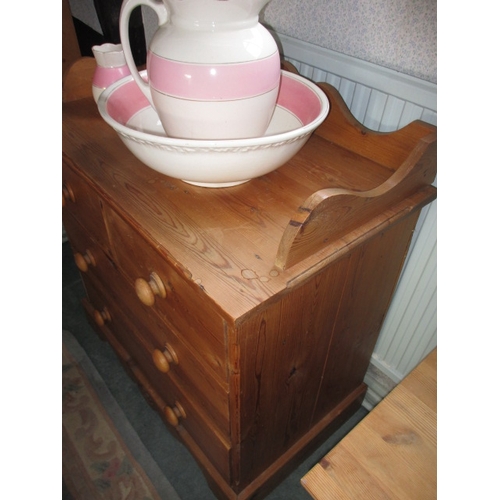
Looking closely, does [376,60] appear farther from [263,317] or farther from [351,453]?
[351,453]

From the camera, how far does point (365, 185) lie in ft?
2.25

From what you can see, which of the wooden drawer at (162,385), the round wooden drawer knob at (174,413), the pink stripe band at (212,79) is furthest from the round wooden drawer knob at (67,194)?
the round wooden drawer knob at (174,413)

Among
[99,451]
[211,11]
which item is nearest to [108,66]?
[211,11]

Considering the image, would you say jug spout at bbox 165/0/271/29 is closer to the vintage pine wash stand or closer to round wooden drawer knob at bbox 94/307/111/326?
the vintage pine wash stand

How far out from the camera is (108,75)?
2.72ft

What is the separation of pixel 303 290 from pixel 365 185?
0.23 m

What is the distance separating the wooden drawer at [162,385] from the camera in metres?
0.83

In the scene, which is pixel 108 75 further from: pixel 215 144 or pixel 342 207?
pixel 342 207

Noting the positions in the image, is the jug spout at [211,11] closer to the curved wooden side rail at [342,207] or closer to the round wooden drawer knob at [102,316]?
the curved wooden side rail at [342,207]

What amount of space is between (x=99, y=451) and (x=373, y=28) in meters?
1.22

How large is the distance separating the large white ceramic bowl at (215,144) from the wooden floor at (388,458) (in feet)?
1.29

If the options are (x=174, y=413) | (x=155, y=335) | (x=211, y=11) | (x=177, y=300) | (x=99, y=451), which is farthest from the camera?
(x=99, y=451)

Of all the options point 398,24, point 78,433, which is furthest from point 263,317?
point 78,433

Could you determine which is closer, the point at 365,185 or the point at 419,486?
the point at 419,486
